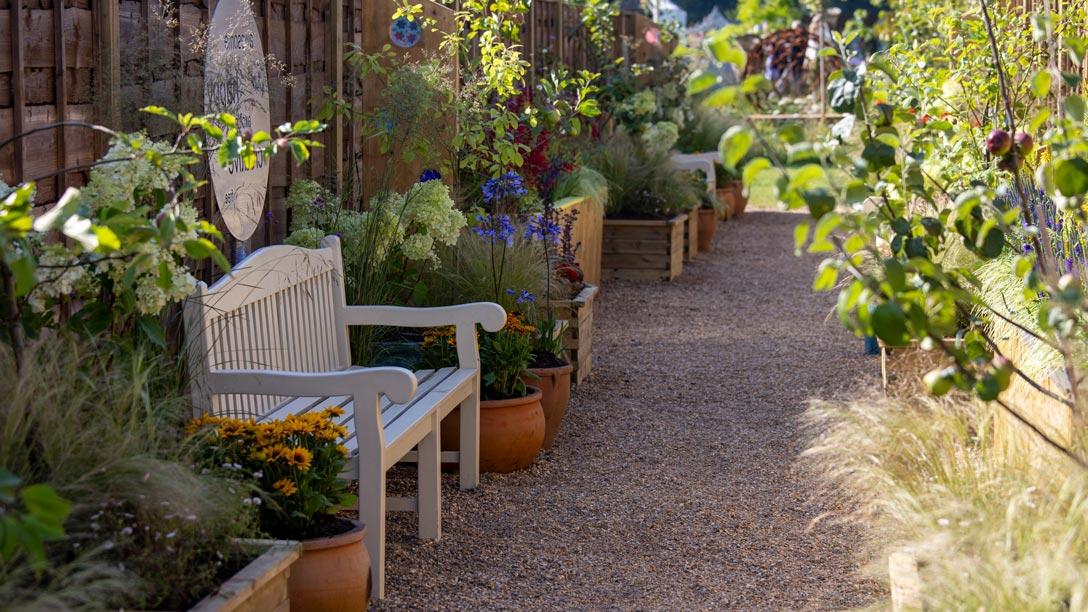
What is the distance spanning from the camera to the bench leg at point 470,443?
4.10 m

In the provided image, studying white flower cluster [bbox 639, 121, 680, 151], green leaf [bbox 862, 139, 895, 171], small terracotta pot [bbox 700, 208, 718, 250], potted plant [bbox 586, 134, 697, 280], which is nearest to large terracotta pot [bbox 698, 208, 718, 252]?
small terracotta pot [bbox 700, 208, 718, 250]

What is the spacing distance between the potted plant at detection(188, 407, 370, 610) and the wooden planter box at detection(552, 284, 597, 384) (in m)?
2.48

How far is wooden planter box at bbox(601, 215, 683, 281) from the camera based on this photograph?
8539mm

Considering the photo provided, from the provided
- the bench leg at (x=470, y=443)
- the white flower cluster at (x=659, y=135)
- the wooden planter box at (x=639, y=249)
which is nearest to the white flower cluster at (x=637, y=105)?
the white flower cluster at (x=659, y=135)

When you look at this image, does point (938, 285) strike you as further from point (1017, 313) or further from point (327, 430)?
point (1017, 313)

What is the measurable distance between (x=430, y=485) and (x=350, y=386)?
2.25ft

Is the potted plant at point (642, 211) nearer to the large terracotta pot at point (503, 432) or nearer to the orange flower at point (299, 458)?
the large terracotta pot at point (503, 432)

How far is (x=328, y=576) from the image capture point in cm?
281

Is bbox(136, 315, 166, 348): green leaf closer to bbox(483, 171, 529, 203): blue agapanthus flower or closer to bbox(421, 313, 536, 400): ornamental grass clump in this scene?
bbox(421, 313, 536, 400): ornamental grass clump

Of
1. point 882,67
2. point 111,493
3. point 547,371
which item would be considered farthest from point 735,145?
point 547,371

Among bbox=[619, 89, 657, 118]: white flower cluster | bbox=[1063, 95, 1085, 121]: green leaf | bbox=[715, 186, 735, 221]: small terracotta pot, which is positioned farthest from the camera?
bbox=[715, 186, 735, 221]: small terracotta pot

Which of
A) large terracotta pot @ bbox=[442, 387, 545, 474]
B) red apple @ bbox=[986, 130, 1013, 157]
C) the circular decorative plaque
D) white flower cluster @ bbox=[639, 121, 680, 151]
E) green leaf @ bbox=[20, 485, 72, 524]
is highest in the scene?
the circular decorative plaque

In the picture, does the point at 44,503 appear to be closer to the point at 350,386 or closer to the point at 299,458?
the point at 299,458

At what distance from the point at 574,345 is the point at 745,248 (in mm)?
5011
